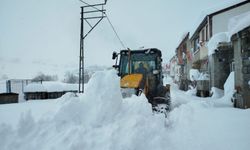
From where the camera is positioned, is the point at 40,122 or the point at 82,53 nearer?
the point at 40,122

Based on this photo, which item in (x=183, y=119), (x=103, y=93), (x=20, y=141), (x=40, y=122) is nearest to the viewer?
(x=20, y=141)

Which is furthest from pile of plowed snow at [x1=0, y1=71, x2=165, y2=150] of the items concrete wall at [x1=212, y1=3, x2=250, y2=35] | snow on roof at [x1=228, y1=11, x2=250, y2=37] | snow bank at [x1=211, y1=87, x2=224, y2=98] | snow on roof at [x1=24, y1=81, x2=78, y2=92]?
snow on roof at [x1=24, y1=81, x2=78, y2=92]

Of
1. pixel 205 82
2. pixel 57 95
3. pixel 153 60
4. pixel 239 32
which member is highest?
pixel 239 32

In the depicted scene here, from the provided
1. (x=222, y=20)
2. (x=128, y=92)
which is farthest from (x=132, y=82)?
(x=222, y=20)

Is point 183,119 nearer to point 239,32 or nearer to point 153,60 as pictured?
point 153,60

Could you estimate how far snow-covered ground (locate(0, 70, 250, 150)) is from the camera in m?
3.90

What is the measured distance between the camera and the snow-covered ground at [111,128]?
12.8 ft

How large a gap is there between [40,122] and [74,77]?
149ft

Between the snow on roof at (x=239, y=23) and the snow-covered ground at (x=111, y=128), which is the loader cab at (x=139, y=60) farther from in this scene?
the snow on roof at (x=239, y=23)

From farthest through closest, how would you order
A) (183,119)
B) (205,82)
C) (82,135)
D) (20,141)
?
(205,82), (183,119), (82,135), (20,141)

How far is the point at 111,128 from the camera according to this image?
459 centimetres

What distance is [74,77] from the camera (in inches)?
1925

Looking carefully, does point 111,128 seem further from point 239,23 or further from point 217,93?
point 217,93

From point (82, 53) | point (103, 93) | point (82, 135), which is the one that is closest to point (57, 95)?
point (82, 53)
